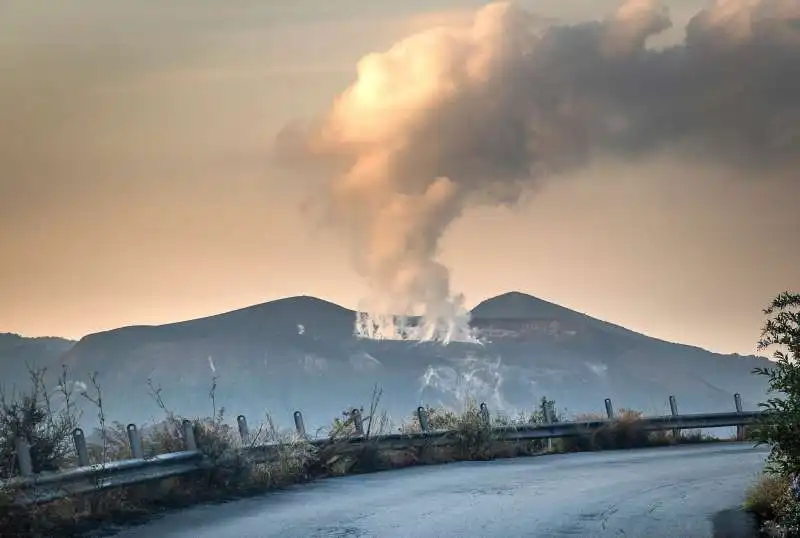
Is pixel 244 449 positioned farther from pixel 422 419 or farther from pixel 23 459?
pixel 422 419

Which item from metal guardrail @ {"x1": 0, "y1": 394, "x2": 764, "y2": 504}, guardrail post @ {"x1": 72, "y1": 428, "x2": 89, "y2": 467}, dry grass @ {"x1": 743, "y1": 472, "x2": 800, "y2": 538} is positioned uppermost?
guardrail post @ {"x1": 72, "y1": 428, "x2": 89, "y2": 467}

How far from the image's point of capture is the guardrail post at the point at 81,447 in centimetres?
1552

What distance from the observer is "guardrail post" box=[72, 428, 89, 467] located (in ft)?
50.9

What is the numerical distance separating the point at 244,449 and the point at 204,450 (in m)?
0.81

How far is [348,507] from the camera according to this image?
15680 mm

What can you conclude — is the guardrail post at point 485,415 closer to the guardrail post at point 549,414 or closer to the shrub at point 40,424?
the guardrail post at point 549,414

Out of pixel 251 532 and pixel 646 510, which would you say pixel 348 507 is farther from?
pixel 646 510

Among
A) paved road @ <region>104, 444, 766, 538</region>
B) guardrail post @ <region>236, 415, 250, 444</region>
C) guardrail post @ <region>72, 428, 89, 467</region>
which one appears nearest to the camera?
paved road @ <region>104, 444, 766, 538</region>

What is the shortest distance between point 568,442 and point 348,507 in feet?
45.4

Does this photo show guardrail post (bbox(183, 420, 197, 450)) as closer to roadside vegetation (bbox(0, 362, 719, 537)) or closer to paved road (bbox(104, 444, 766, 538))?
roadside vegetation (bbox(0, 362, 719, 537))

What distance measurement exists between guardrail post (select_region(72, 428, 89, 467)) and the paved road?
1.37 meters

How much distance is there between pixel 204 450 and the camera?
18.5 m

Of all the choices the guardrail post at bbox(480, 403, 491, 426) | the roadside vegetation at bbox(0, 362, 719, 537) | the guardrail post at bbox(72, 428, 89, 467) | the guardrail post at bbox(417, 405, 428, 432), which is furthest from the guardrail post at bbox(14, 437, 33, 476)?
the guardrail post at bbox(480, 403, 491, 426)

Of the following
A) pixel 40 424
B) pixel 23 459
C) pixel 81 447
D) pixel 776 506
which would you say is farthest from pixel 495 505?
pixel 40 424
